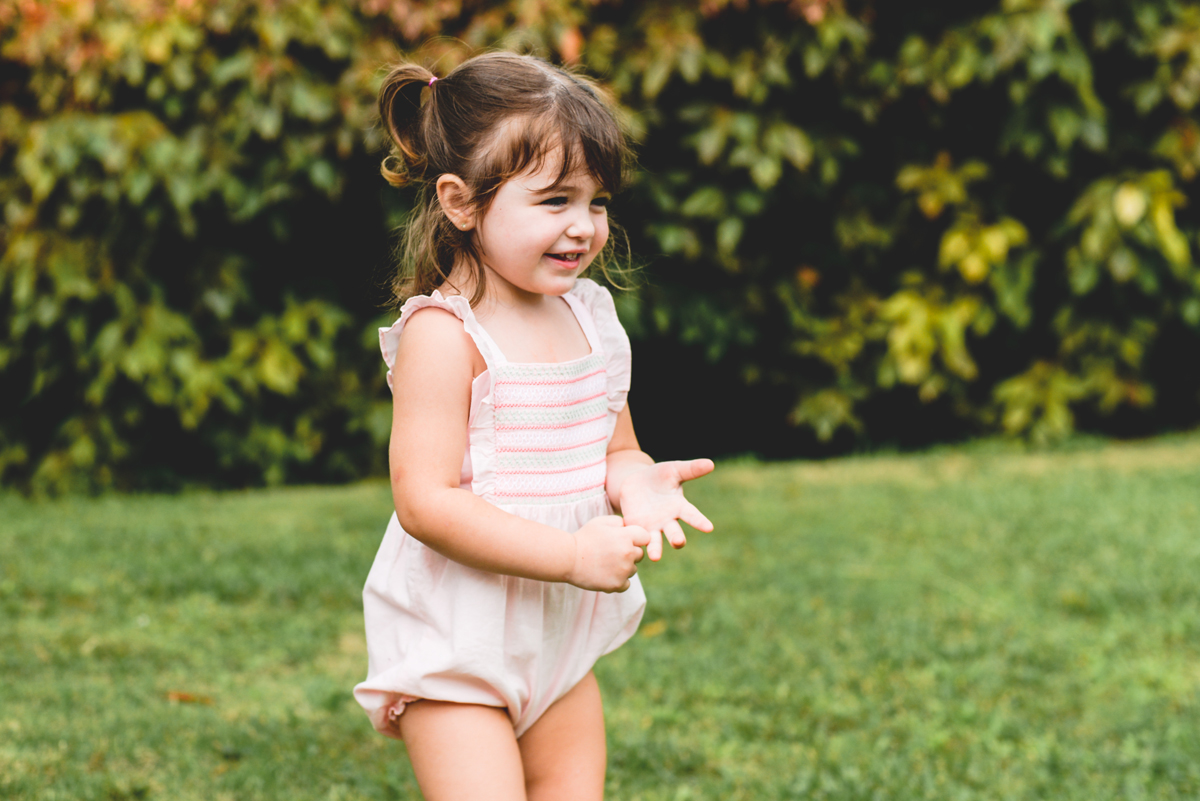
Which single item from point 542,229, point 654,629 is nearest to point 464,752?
point 542,229

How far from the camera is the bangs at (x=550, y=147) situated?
171 cm

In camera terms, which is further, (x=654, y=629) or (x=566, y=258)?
(x=654, y=629)

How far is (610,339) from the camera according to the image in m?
1.96

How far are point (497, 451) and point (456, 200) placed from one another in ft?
1.19

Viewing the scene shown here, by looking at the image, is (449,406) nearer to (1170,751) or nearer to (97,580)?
(1170,751)

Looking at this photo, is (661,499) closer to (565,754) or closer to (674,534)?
(674,534)

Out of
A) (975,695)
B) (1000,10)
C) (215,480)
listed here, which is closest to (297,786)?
(975,695)

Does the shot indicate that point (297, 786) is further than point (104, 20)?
No

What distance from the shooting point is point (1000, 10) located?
5.21 m

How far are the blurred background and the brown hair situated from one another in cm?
284

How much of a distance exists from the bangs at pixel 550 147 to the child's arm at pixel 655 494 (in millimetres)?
430

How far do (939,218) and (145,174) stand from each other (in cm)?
365

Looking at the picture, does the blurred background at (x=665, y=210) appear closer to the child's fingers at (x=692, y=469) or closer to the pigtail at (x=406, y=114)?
the pigtail at (x=406, y=114)

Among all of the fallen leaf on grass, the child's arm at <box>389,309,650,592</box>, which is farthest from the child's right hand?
the fallen leaf on grass
